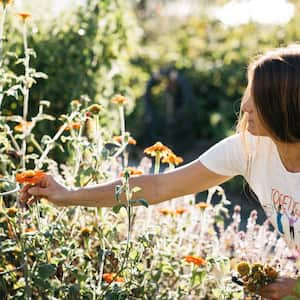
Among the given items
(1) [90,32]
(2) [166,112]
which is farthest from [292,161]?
(2) [166,112]

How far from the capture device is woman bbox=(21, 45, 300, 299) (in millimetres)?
2203

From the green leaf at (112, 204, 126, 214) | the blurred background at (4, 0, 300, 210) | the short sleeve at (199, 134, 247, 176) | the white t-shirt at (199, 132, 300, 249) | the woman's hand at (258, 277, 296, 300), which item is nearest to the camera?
the woman's hand at (258, 277, 296, 300)

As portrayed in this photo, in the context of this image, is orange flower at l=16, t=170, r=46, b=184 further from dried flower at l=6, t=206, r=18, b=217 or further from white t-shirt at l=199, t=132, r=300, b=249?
white t-shirt at l=199, t=132, r=300, b=249

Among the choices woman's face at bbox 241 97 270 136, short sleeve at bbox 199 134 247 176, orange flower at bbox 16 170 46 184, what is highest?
woman's face at bbox 241 97 270 136

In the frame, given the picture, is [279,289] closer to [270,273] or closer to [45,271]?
[270,273]

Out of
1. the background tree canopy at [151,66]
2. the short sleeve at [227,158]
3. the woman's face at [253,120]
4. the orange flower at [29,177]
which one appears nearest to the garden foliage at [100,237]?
the orange flower at [29,177]

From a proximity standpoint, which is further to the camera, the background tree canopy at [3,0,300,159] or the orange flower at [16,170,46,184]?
the background tree canopy at [3,0,300,159]

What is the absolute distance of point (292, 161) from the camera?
92.1 inches

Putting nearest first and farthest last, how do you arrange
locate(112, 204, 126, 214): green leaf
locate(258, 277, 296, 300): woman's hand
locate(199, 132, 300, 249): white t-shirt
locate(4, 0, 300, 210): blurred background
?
locate(258, 277, 296, 300): woman's hand → locate(112, 204, 126, 214): green leaf → locate(199, 132, 300, 249): white t-shirt → locate(4, 0, 300, 210): blurred background

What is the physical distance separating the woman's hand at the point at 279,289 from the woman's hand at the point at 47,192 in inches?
25.1

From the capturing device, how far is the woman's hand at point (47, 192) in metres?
2.32

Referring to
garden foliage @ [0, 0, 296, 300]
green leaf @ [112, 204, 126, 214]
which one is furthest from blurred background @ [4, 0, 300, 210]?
green leaf @ [112, 204, 126, 214]

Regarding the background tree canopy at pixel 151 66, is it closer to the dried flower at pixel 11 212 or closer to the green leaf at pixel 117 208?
the dried flower at pixel 11 212

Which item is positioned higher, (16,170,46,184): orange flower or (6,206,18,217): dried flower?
(16,170,46,184): orange flower
